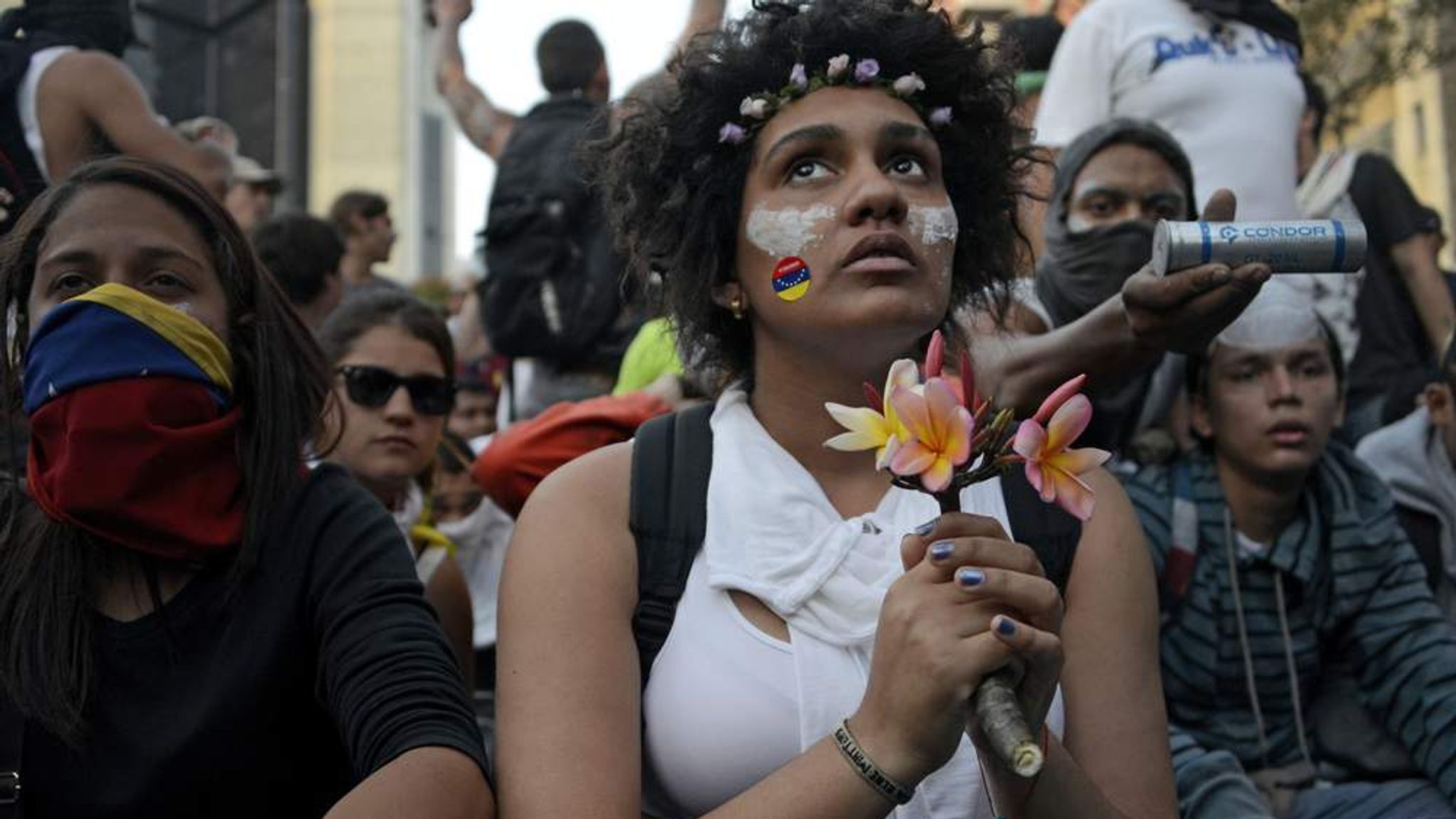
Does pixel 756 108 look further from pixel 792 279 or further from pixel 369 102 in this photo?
pixel 369 102

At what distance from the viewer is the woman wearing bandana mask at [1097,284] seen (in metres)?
3.49

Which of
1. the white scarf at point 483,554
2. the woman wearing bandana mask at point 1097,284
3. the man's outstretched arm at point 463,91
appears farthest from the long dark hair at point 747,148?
the man's outstretched arm at point 463,91

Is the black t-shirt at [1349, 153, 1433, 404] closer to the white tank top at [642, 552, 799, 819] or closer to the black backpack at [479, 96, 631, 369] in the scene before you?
the black backpack at [479, 96, 631, 369]

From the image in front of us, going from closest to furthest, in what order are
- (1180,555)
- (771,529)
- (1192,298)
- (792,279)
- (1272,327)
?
(771,529) → (792,279) → (1192,298) → (1180,555) → (1272,327)

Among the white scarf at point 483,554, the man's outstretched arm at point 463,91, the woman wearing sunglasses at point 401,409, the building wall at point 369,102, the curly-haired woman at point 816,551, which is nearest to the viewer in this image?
the curly-haired woman at point 816,551

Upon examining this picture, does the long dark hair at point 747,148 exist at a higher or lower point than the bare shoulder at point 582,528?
higher

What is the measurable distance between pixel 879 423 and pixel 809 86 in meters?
1.03

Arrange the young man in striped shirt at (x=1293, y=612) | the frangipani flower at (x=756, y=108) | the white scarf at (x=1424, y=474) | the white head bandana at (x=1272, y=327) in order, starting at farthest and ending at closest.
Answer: the white scarf at (x=1424, y=474), the white head bandana at (x=1272, y=327), the young man in striped shirt at (x=1293, y=612), the frangipani flower at (x=756, y=108)

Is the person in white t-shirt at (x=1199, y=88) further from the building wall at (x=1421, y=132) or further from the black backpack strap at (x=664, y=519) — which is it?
the building wall at (x=1421, y=132)

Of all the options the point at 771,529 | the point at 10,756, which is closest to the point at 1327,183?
the point at 771,529

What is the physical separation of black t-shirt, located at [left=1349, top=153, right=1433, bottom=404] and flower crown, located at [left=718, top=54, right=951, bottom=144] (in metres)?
3.12

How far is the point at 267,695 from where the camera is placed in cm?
268

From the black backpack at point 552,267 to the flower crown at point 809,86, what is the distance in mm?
2688

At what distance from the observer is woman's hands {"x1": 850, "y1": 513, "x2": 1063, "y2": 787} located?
86.5 inches
